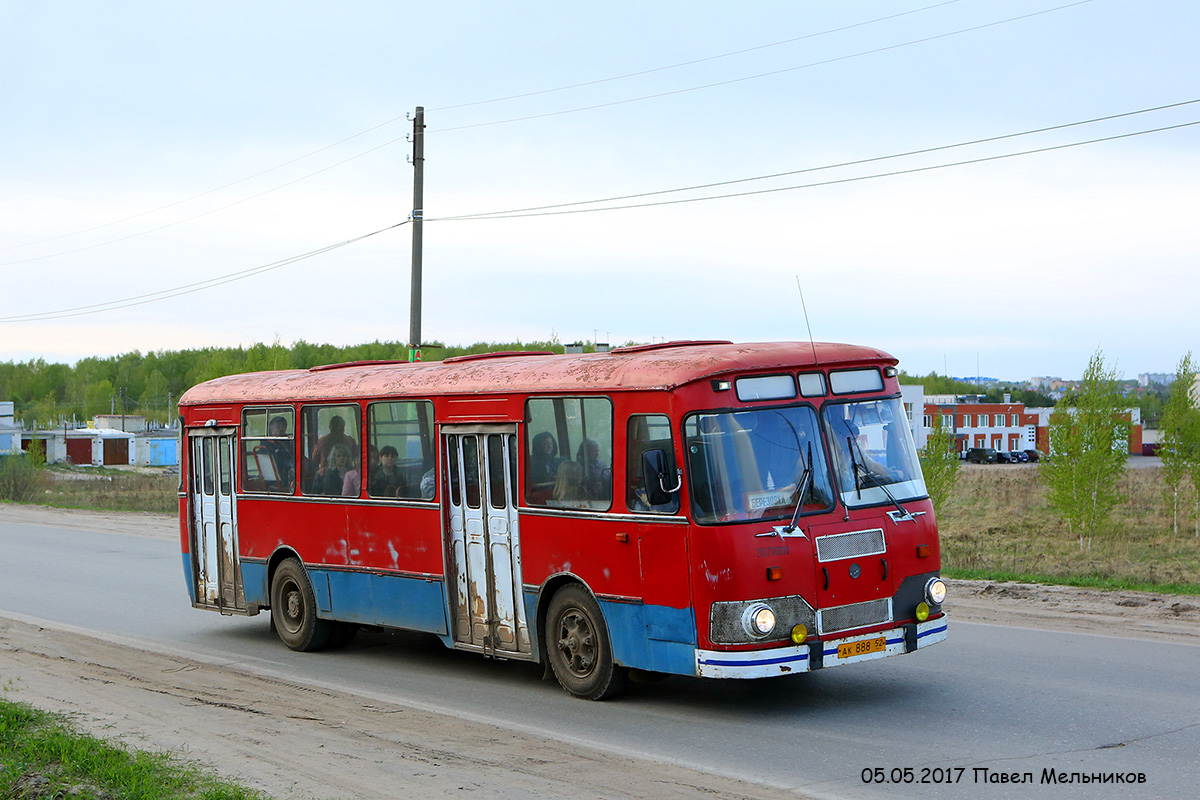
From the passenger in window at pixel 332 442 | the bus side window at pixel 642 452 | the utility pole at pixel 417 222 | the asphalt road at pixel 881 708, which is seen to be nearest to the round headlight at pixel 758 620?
the asphalt road at pixel 881 708

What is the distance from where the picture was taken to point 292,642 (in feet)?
41.6

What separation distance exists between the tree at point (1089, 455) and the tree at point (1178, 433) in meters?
4.33

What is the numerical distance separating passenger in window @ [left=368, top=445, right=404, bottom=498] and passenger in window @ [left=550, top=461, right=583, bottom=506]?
2229 millimetres

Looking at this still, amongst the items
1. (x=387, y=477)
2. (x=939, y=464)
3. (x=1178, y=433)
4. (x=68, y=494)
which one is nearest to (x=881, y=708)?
(x=387, y=477)

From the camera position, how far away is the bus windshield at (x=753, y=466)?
27.5 feet

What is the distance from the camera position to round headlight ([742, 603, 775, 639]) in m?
8.21

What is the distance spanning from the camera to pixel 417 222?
987 inches

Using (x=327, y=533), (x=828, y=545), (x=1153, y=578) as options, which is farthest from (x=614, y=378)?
A: (x=1153, y=578)

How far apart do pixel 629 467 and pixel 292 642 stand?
5514 millimetres

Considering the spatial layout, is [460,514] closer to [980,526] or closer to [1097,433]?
[1097,433]

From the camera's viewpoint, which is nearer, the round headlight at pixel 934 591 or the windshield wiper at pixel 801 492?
the windshield wiper at pixel 801 492

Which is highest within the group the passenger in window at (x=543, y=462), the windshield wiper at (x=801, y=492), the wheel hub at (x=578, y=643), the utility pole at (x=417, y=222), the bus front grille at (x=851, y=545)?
the utility pole at (x=417, y=222)

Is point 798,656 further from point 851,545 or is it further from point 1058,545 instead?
point 1058,545

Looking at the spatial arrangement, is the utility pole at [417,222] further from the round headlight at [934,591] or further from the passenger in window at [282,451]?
the round headlight at [934,591]
